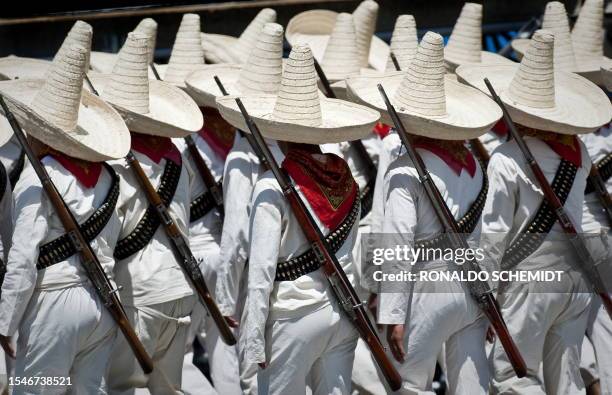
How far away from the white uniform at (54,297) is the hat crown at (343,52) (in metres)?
2.97

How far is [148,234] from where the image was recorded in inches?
302

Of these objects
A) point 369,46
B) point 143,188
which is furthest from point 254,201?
point 369,46

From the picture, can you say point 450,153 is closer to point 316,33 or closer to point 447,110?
point 447,110

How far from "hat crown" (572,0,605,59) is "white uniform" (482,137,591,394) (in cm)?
220

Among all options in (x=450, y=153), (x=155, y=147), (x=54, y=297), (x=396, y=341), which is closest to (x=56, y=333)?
(x=54, y=297)

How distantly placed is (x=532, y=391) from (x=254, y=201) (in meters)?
2.29

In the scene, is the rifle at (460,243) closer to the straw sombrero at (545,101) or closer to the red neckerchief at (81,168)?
the straw sombrero at (545,101)

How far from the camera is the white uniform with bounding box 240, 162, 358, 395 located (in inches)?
268

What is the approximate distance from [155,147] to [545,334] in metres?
2.64

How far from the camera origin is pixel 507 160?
303 inches

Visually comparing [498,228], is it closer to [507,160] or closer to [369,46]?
[507,160]

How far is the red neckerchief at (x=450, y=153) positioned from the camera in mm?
7473

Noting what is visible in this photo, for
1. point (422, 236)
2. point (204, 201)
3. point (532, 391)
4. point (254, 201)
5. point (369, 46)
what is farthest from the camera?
point (369, 46)

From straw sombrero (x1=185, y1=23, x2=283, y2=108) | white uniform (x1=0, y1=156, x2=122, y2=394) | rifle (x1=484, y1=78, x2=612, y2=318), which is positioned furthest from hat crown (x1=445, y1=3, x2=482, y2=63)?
white uniform (x1=0, y1=156, x2=122, y2=394)
